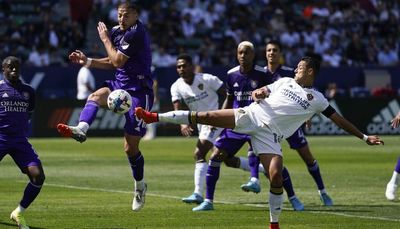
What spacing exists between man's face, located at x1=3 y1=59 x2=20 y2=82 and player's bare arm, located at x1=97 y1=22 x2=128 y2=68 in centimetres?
151

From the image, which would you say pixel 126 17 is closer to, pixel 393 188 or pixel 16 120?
pixel 16 120

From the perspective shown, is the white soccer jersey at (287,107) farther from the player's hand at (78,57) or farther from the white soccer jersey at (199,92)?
the white soccer jersey at (199,92)

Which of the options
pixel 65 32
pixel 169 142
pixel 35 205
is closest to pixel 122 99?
pixel 35 205

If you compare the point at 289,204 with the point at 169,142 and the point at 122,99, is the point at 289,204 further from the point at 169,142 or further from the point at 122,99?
the point at 169,142

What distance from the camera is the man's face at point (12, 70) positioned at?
45.0 ft

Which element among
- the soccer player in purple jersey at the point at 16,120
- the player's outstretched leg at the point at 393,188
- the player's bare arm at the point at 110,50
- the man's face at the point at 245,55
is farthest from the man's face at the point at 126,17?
the player's outstretched leg at the point at 393,188

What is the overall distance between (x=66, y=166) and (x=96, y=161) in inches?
75.0

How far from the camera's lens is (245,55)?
16.7m

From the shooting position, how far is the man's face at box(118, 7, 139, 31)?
15.0 meters

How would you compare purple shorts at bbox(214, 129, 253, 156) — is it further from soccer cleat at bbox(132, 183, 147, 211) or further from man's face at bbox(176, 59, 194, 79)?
man's face at bbox(176, 59, 194, 79)

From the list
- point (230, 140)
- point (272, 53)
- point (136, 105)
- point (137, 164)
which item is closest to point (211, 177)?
point (230, 140)

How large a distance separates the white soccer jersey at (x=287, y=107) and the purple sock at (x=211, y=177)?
2873 mm

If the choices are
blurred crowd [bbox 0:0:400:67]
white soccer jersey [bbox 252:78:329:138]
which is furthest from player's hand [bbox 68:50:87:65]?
blurred crowd [bbox 0:0:400:67]

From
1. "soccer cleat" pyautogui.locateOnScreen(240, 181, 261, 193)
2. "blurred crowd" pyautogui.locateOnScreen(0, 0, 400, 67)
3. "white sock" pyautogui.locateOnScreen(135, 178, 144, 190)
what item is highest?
"white sock" pyautogui.locateOnScreen(135, 178, 144, 190)
